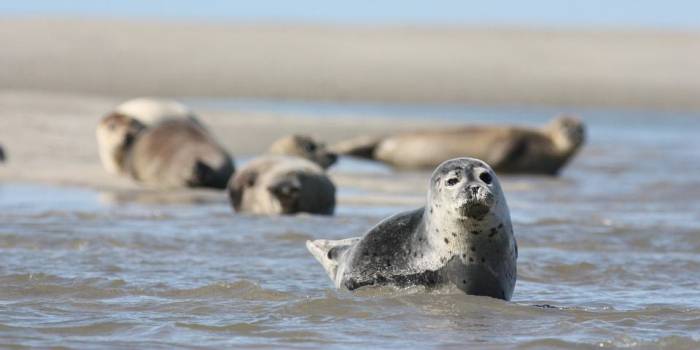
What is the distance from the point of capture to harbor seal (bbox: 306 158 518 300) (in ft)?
15.9

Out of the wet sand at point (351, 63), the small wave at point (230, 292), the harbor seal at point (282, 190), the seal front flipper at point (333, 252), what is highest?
the wet sand at point (351, 63)

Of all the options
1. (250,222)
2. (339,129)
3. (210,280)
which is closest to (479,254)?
(210,280)

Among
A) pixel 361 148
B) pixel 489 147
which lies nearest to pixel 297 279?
pixel 489 147

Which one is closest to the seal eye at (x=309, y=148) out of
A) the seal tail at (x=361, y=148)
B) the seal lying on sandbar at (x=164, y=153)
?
the seal lying on sandbar at (x=164, y=153)

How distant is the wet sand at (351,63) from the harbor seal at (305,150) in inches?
559

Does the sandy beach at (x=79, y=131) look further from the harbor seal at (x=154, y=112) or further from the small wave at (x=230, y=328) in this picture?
the small wave at (x=230, y=328)

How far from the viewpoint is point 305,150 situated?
1040 cm

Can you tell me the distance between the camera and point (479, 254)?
4996 millimetres

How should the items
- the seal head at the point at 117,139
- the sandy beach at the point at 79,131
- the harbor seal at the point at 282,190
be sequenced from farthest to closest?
the seal head at the point at 117,139 → the sandy beach at the point at 79,131 → the harbor seal at the point at 282,190

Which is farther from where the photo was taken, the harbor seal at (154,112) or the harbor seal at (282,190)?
the harbor seal at (154,112)

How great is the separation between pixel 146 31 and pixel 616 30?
1665 cm

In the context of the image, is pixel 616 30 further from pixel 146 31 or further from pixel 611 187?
pixel 611 187

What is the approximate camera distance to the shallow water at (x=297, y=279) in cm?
478

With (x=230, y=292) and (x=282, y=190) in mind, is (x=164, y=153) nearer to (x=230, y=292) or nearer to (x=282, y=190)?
(x=282, y=190)
